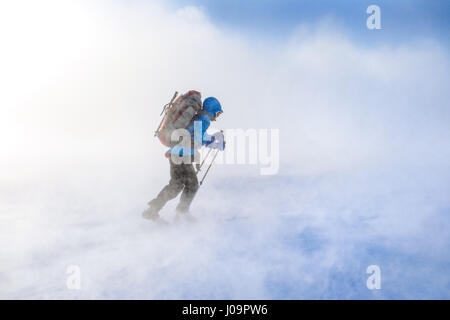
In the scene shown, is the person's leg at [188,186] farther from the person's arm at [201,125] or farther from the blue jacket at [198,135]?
the person's arm at [201,125]

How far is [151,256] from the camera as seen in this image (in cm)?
421

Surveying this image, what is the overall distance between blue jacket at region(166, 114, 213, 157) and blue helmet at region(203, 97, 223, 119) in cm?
12

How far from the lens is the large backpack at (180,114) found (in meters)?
4.89

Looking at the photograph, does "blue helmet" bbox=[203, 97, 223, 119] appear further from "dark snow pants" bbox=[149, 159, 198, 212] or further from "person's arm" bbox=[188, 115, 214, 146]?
"dark snow pants" bbox=[149, 159, 198, 212]

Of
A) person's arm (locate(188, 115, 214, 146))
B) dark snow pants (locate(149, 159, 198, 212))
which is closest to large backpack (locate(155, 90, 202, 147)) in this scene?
person's arm (locate(188, 115, 214, 146))

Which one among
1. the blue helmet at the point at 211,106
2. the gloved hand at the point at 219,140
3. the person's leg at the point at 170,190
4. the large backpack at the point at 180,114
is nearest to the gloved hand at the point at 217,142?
the gloved hand at the point at 219,140

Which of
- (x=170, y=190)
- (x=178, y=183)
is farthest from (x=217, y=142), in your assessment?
(x=170, y=190)

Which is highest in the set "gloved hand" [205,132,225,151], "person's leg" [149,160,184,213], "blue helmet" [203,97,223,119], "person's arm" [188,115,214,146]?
"blue helmet" [203,97,223,119]

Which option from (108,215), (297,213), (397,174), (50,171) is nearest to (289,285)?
(297,213)

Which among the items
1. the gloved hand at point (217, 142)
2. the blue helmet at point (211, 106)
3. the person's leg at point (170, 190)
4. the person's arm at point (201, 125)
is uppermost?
the blue helmet at point (211, 106)

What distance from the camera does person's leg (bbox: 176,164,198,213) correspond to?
526 cm

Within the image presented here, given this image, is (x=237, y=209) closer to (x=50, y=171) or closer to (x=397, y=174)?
(x=397, y=174)

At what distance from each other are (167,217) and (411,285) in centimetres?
386

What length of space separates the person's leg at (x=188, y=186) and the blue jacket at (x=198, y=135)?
26 cm
